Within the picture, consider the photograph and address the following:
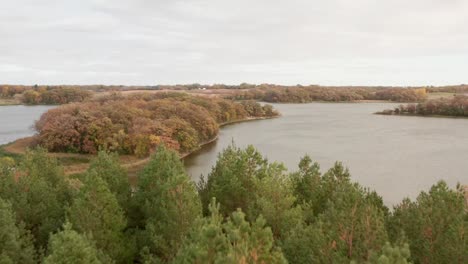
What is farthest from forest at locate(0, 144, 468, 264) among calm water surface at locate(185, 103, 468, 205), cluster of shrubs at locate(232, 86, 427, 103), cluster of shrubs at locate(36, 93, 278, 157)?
cluster of shrubs at locate(232, 86, 427, 103)

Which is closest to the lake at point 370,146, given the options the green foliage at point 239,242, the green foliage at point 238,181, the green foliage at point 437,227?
the green foliage at point 238,181

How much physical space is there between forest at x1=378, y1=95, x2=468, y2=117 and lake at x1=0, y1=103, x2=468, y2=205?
7.23 m

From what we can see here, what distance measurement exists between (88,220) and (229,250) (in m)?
8.61

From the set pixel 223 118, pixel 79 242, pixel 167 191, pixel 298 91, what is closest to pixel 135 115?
pixel 223 118

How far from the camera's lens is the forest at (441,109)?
97350 mm

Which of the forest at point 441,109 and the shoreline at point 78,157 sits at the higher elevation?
the forest at point 441,109

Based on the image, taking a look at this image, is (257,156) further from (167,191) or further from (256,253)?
(256,253)

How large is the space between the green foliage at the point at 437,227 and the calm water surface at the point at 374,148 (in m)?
17.9

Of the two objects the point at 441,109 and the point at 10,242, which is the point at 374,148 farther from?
the point at 441,109

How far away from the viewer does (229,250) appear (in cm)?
832

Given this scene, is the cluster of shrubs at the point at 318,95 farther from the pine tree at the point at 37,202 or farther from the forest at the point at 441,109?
the pine tree at the point at 37,202

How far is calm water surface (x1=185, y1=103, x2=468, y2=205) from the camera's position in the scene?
3941 cm

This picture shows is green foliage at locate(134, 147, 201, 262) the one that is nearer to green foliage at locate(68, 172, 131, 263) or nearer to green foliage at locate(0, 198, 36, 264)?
green foliage at locate(68, 172, 131, 263)

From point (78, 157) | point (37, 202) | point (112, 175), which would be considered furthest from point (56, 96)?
point (37, 202)
